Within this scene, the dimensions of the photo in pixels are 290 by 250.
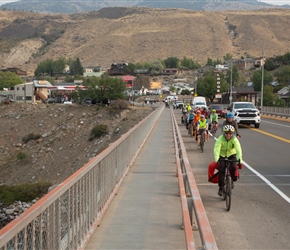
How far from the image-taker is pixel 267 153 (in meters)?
21.2

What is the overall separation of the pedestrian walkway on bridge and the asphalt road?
744mm

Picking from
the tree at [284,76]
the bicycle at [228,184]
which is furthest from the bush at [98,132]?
the tree at [284,76]

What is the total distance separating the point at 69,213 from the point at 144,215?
113 inches

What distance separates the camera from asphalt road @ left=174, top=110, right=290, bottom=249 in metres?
8.38

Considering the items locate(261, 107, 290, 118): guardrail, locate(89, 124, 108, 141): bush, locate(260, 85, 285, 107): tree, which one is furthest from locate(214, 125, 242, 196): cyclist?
locate(260, 85, 285, 107): tree

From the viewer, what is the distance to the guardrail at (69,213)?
4473 millimetres

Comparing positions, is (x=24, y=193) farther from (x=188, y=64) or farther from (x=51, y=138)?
(x=188, y=64)

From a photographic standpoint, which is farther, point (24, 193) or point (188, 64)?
point (188, 64)

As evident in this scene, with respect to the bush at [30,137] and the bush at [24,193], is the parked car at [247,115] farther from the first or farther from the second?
the bush at [30,137]

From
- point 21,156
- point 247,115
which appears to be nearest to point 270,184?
point 247,115

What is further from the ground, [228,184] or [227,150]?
[227,150]

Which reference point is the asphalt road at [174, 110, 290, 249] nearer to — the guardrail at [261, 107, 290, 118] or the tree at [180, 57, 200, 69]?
the guardrail at [261, 107, 290, 118]

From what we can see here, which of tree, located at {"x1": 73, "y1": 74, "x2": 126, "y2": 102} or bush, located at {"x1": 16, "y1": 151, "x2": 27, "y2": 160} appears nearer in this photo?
bush, located at {"x1": 16, "y1": 151, "x2": 27, "y2": 160}

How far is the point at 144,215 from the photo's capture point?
9.24 meters
